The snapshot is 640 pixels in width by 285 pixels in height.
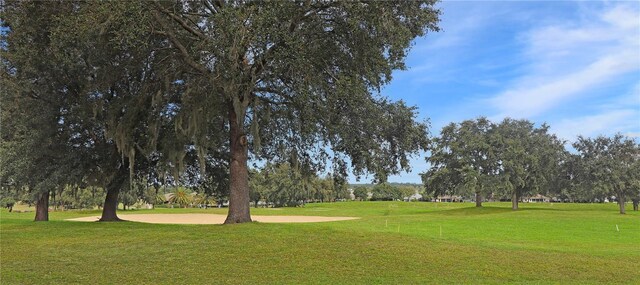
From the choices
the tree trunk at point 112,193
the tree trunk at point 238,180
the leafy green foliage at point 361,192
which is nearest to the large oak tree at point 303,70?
the tree trunk at point 238,180

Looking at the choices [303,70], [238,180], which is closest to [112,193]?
[238,180]

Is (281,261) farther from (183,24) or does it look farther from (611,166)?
(611,166)

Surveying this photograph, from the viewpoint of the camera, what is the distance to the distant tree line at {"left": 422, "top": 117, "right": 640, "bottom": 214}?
50719 millimetres

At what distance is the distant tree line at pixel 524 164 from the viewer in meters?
50.7

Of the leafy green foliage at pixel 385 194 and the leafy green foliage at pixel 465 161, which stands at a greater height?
the leafy green foliage at pixel 465 161

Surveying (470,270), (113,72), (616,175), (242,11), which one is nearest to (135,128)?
(113,72)

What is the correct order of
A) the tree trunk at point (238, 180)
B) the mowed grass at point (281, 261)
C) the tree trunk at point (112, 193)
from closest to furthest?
1. the mowed grass at point (281, 261)
2. the tree trunk at point (238, 180)
3. the tree trunk at point (112, 193)

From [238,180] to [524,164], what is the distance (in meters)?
46.4

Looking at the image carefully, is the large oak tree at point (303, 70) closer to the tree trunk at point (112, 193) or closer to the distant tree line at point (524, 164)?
the tree trunk at point (112, 193)

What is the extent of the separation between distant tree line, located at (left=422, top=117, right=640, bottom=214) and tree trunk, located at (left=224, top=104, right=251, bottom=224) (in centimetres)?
3423

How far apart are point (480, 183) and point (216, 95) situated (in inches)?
1695

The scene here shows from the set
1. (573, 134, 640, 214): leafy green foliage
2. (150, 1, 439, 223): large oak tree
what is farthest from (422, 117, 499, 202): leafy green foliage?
(150, 1, 439, 223): large oak tree

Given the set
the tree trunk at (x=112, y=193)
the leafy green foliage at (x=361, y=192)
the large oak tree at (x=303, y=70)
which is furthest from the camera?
the leafy green foliage at (x=361, y=192)

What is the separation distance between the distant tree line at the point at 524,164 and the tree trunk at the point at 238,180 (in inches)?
1348
